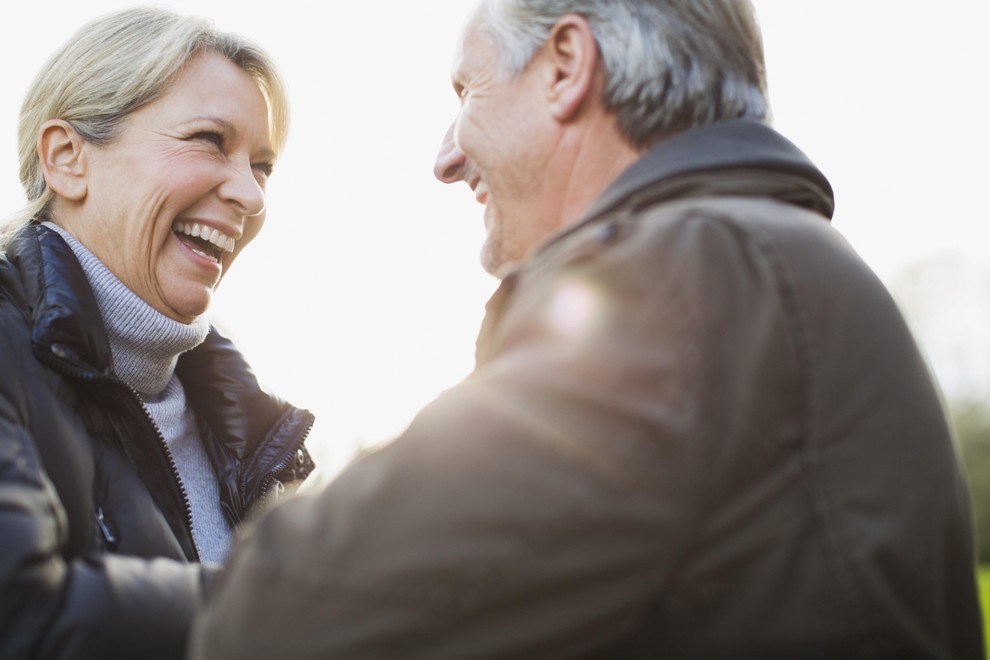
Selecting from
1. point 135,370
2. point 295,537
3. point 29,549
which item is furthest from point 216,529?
point 295,537

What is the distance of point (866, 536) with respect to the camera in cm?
128

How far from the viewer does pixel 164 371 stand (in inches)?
112

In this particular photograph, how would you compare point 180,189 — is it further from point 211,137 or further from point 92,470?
point 92,470

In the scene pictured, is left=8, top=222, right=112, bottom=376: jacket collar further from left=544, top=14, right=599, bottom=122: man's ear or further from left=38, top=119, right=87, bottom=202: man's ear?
left=544, top=14, right=599, bottom=122: man's ear

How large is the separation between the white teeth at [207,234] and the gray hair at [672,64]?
5.03ft

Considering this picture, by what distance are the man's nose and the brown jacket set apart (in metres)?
1.03

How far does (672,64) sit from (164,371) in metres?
1.83

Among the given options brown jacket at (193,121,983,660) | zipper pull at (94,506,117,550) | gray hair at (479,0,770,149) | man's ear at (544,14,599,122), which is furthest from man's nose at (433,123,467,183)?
zipper pull at (94,506,117,550)

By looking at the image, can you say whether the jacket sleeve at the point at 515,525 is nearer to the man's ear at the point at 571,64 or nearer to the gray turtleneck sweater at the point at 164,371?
the man's ear at the point at 571,64

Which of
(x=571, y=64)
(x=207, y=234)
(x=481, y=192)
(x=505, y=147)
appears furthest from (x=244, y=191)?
(x=571, y=64)

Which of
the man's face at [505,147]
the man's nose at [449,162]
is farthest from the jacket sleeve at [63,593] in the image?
the man's nose at [449,162]

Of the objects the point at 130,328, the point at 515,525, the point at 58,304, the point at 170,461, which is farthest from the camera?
the point at 130,328

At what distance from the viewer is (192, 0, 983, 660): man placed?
1153mm

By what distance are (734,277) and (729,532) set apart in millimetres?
346
